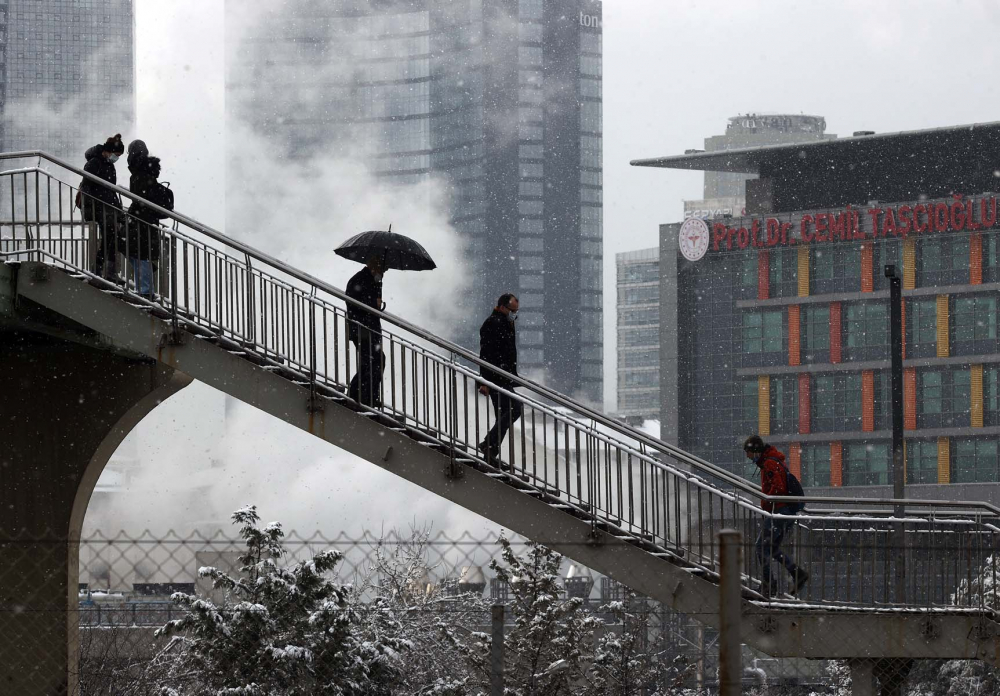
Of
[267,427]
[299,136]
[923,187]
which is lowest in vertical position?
[267,427]

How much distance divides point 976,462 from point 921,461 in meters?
2.60

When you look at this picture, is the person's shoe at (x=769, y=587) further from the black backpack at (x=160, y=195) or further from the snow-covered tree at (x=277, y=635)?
the black backpack at (x=160, y=195)

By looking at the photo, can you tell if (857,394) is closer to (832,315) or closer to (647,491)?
(832,315)

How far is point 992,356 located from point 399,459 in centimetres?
6440

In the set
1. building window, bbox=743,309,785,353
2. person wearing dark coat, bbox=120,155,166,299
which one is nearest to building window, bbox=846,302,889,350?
building window, bbox=743,309,785,353

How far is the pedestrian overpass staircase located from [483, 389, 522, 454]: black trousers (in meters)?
0.10

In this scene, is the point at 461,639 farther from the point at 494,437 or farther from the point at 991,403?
the point at 991,403

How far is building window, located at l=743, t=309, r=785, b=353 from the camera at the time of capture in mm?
76375

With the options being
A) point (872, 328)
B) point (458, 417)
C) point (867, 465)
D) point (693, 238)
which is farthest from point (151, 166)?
point (867, 465)

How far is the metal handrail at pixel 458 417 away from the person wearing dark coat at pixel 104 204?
80mm

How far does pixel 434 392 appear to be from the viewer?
12352mm

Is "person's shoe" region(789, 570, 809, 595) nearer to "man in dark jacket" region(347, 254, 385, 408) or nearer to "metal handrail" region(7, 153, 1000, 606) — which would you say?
"metal handrail" region(7, 153, 1000, 606)

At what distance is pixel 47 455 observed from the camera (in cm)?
1378

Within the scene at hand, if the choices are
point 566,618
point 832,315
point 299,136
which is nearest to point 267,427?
point 299,136
